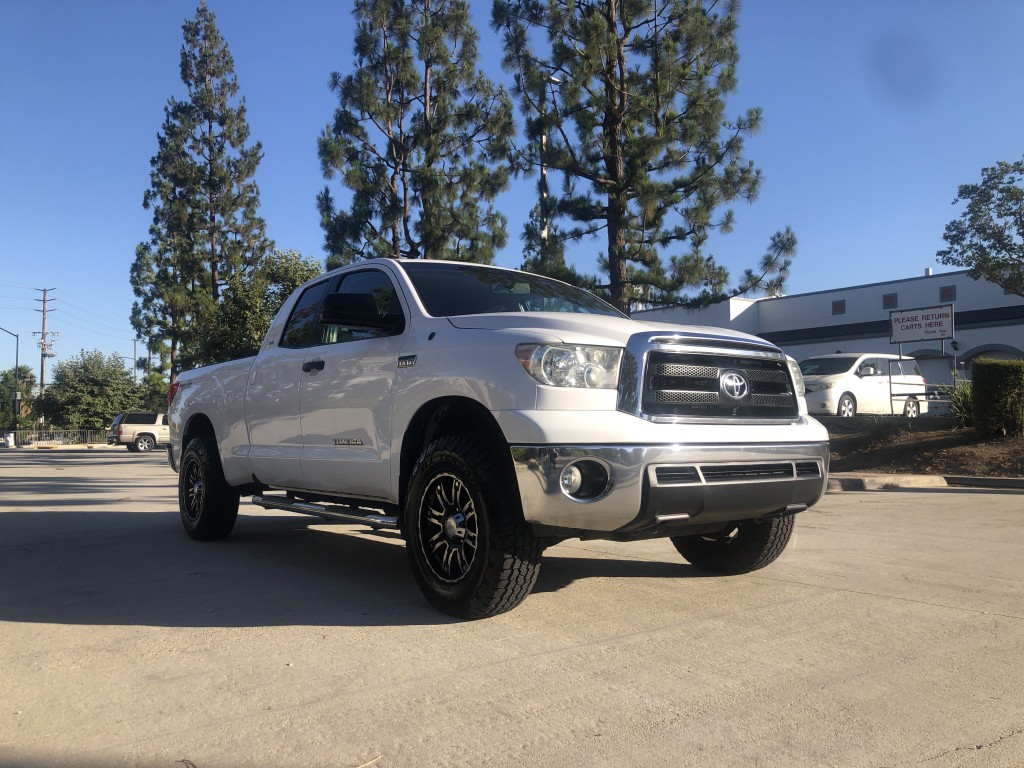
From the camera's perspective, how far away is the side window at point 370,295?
515cm

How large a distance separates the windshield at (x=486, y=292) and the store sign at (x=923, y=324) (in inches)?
602

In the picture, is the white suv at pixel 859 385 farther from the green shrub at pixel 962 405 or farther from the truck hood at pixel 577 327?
the truck hood at pixel 577 327

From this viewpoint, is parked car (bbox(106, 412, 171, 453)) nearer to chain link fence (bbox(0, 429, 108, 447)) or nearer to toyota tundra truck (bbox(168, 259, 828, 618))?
chain link fence (bbox(0, 429, 108, 447))

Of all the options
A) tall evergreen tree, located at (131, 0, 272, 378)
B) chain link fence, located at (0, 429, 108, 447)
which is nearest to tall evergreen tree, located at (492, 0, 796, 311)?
tall evergreen tree, located at (131, 0, 272, 378)

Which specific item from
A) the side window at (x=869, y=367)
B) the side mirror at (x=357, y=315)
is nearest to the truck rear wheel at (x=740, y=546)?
the side mirror at (x=357, y=315)

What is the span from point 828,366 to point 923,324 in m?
2.22

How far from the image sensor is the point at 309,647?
3887 mm

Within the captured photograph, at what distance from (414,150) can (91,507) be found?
11.8 m

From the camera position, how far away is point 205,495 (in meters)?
6.97

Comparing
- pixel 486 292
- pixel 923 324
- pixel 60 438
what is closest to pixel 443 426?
pixel 486 292

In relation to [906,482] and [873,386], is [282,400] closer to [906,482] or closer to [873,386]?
[906,482]

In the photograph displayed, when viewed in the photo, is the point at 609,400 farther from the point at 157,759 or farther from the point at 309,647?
the point at 157,759

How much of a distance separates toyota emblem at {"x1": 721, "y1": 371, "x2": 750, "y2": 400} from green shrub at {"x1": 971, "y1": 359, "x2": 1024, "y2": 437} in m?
11.5

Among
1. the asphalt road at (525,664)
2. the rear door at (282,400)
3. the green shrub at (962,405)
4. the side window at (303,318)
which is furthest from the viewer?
the green shrub at (962,405)
